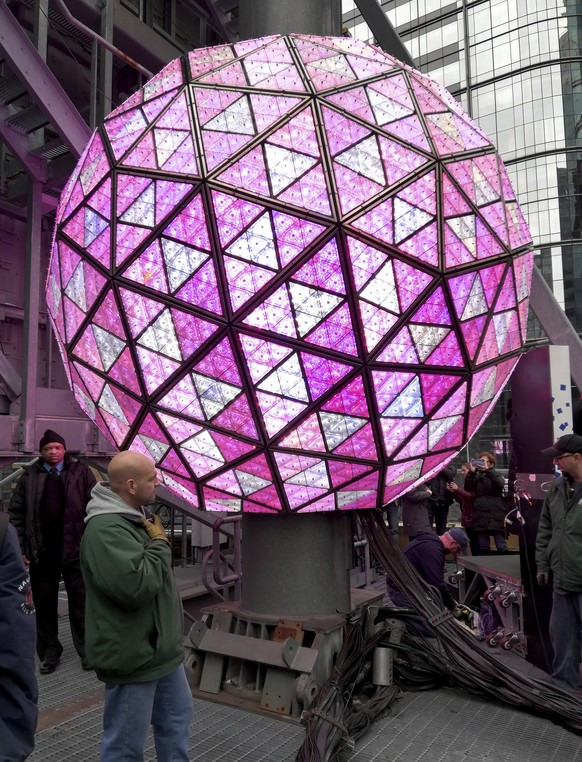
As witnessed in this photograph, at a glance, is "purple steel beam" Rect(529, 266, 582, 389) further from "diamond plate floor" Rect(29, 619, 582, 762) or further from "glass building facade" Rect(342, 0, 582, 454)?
"glass building facade" Rect(342, 0, 582, 454)

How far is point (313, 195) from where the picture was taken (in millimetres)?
3076

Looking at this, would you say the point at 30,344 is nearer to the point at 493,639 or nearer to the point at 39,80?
the point at 39,80

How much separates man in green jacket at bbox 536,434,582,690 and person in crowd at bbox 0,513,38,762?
339 centimetres

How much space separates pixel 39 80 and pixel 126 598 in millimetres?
5880

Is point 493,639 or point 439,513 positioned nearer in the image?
point 493,639

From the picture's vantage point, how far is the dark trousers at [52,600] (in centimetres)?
476

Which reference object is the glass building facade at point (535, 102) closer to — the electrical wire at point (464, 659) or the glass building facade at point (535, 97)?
the glass building facade at point (535, 97)

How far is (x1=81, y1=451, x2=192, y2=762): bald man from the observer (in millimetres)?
2262

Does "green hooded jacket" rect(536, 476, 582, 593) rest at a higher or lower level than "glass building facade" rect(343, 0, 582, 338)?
lower

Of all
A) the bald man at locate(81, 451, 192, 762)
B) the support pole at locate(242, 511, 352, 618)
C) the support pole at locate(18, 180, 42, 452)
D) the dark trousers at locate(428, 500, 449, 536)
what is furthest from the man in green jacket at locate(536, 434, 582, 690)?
the dark trousers at locate(428, 500, 449, 536)

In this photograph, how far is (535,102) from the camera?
30125 millimetres

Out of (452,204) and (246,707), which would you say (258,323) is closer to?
(452,204)

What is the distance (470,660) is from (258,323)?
8.61ft

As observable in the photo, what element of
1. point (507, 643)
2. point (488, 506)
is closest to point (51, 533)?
point (507, 643)
